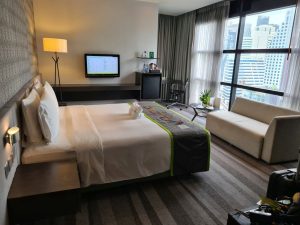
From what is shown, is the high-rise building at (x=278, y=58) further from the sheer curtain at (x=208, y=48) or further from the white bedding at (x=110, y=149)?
the white bedding at (x=110, y=149)

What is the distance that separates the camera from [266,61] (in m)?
4.19

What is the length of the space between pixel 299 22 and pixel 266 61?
3.05ft

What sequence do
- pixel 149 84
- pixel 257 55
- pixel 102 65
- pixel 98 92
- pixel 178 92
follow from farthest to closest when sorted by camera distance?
pixel 178 92 → pixel 149 84 → pixel 98 92 → pixel 102 65 → pixel 257 55

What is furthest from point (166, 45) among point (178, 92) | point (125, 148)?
point (125, 148)

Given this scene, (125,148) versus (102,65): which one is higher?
(102,65)

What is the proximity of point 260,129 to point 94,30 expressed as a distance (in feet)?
13.8

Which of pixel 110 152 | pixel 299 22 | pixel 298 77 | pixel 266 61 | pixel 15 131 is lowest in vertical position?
pixel 110 152

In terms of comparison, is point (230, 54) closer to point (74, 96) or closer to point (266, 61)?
point (266, 61)

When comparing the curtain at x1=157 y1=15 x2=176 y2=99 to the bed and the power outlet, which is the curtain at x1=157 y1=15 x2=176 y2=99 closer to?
the bed

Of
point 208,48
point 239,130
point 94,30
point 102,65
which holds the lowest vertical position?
point 239,130

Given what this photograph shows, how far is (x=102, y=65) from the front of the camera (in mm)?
5281

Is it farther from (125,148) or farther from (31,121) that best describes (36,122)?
(125,148)

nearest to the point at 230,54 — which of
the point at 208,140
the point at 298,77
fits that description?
the point at 298,77

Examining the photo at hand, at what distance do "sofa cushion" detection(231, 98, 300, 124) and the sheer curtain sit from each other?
124 centimetres
